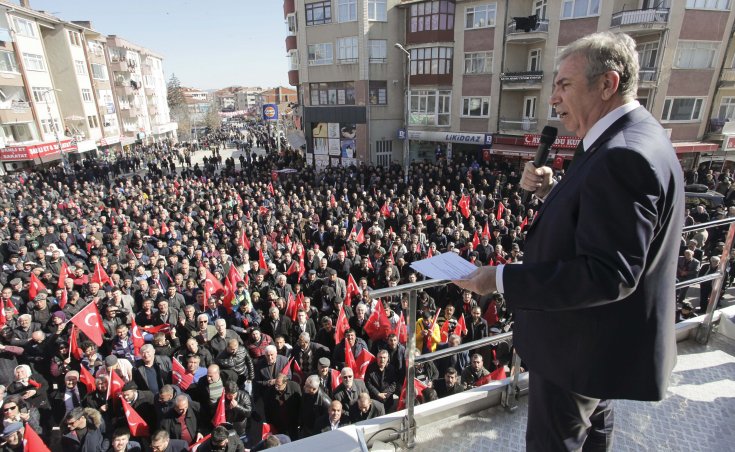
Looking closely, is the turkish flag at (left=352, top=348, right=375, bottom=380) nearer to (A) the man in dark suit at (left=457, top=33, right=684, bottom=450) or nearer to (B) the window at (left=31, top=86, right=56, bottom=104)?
(A) the man in dark suit at (left=457, top=33, right=684, bottom=450)

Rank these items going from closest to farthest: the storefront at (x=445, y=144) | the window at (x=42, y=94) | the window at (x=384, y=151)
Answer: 1. the storefront at (x=445, y=144)
2. the window at (x=384, y=151)
3. the window at (x=42, y=94)

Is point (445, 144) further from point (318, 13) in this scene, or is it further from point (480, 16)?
point (318, 13)

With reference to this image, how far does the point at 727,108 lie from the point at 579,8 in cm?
951

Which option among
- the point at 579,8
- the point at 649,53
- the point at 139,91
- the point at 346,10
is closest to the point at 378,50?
the point at 346,10

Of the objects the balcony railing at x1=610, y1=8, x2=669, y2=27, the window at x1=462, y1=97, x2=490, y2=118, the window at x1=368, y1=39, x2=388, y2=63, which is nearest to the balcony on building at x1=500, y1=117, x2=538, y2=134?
the window at x1=462, y1=97, x2=490, y2=118

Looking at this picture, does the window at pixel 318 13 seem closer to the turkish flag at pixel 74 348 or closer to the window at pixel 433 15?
the window at pixel 433 15

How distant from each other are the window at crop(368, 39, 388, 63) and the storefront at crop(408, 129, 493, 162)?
18.0 ft

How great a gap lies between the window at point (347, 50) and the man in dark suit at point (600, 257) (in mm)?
30160

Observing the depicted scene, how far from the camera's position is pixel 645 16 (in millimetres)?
19734

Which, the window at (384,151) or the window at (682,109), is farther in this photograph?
the window at (384,151)

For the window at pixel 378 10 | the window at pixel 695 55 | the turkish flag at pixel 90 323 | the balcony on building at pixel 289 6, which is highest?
the balcony on building at pixel 289 6

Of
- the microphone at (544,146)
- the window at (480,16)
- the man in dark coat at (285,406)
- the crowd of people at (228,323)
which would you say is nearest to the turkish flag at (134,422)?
the crowd of people at (228,323)

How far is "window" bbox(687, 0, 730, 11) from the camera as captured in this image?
19.6 metres

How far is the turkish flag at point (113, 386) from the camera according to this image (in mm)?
5336
